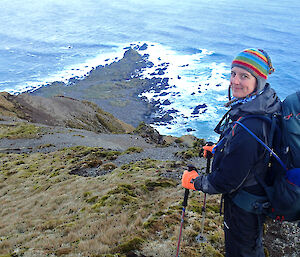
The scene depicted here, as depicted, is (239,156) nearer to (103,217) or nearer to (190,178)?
(190,178)

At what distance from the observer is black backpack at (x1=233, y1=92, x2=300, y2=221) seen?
193 inches

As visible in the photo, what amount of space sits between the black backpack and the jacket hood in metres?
0.11

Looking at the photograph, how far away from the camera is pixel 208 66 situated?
6496 inches

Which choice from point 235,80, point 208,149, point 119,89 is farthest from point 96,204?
point 119,89

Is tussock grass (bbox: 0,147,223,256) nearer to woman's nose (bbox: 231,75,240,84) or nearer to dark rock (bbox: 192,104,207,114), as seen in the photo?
woman's nose (bbox: 231,75,240,84)

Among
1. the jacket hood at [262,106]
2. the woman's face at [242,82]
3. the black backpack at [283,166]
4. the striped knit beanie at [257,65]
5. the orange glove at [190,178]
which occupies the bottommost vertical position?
the orange glove at [190,178]

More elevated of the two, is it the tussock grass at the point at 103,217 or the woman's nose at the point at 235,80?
the woman's nose at the point at 235,80

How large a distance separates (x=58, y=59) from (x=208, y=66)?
106m

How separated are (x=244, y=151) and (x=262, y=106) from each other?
973 millimetres

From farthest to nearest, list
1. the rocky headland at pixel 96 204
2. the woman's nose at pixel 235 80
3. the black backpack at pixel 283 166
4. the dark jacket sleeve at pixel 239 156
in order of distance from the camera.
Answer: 1. the rocky headland at pixel 96 204
2. the woman's nose at pixel 235 80
3. the dark jacket sleeve at pixel 239 156
4. the black backpack at pixel 283 166

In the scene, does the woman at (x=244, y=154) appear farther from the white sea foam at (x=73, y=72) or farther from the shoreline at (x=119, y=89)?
the white sea foam at (x=73, y=72)

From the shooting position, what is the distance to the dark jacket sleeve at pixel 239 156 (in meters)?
5.05

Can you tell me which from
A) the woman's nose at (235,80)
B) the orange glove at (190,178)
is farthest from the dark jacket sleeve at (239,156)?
the orange glove at (190,178)

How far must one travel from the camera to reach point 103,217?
45.6 feet
